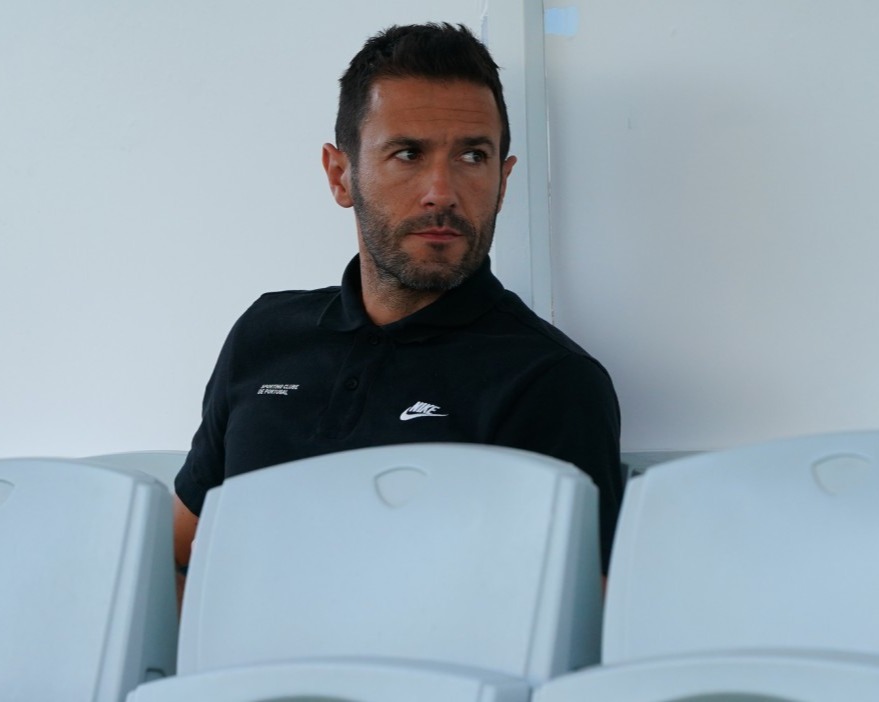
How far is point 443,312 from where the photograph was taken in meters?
1.96

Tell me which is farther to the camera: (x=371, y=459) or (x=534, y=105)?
(x=534, y=105)

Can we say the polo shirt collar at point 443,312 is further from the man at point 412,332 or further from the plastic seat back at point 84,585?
the plastic seat back at point 84,585

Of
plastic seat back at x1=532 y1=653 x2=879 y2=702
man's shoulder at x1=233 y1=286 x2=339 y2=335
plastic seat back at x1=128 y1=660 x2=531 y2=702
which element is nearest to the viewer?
plastic seat back at x1=532 y1=653 x2=879 y2=702

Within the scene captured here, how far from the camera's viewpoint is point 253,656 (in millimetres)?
1312

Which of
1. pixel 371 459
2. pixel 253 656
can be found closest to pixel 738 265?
pixel 371 459

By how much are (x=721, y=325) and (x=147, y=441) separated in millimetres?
1294

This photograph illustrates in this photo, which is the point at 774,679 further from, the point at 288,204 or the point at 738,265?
the point at 288,204

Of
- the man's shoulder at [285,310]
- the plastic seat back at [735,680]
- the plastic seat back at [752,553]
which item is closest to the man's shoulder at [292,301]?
the man's shoulder at [285,310]

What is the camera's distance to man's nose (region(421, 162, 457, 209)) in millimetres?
1964

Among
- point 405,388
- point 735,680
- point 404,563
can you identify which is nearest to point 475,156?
point 405,388

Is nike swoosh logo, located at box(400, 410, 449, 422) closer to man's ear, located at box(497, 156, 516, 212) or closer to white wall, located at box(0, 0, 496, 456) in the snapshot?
man's ear, located at box(497, 156, 516, 212)

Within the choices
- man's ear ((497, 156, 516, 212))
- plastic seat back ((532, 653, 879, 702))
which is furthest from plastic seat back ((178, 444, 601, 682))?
man's ear ((497, 156, 516, 212))

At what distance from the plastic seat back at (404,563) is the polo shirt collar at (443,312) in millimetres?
591

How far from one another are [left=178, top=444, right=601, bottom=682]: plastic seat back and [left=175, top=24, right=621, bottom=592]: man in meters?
0.48
